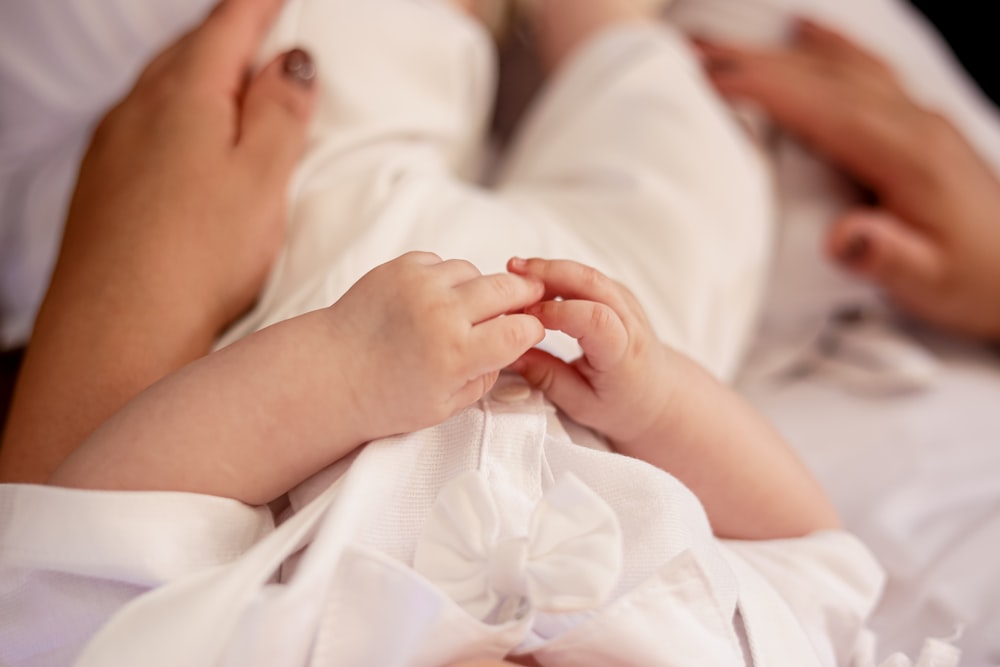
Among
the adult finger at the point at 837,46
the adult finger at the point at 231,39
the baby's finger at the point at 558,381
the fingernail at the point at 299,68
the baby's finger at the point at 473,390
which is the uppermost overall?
the adult finger at the point at 231,39

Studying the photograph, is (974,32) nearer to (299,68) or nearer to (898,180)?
(898,180)

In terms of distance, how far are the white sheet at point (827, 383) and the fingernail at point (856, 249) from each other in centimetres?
4

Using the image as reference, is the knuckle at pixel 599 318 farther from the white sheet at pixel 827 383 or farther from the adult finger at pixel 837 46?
the adult finger at pixel 837 46

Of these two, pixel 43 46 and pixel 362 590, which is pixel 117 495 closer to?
pixel 362 590

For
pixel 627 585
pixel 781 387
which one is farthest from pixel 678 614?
pixel 781 387

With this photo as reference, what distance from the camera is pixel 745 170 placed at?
3.09 ft

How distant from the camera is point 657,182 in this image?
33.9 inches

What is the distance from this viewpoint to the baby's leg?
815mm

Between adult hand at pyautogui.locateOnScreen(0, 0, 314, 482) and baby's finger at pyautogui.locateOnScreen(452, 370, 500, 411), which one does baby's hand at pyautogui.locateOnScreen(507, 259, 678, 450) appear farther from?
adult hand at pyautogui.locateOnScreen(0, 0, 314, 482)

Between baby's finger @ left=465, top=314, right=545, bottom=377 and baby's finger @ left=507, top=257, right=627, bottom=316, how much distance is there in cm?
5

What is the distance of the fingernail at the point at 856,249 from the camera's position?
97 centimetres

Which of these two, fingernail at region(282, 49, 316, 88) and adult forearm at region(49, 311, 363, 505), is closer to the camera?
adult forearm at region(49, 311, 363, 505)

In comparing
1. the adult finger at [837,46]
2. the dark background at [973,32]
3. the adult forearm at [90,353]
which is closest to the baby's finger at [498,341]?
the adult forearm at [90,353]

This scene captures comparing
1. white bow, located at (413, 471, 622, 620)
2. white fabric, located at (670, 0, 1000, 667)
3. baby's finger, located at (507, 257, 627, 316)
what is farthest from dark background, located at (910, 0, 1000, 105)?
white bow, located at (413, 471, 622, 620)
